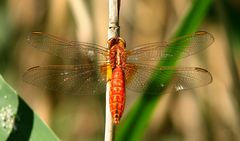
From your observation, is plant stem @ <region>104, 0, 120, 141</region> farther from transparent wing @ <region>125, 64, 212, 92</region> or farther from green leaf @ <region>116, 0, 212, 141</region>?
transparent wing @ <region>125, 64, 212, 92</region>

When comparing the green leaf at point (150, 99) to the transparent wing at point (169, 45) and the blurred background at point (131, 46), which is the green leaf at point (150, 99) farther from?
the blurred background at point (131, 46)

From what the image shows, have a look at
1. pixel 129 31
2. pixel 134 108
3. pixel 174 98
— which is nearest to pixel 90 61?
pixel 134 108

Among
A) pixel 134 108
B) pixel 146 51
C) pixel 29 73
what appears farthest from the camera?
pixel 146 51

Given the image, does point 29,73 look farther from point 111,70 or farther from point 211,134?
point 211,134

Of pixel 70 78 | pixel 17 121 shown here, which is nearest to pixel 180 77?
pixel 70 78

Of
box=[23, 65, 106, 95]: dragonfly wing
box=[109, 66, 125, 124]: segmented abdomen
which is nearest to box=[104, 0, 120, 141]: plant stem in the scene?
box=[109, 66, 125, 124]: segmented abdomen
